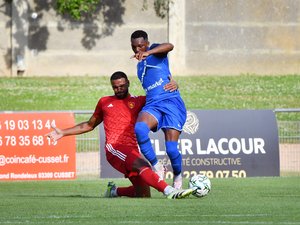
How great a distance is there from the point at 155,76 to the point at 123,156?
1157mm

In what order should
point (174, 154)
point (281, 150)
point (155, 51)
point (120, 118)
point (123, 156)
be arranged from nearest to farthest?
point (155, 51)
point (123, 156)
point (120, 118)
point (174, 154)
point (281, 150)

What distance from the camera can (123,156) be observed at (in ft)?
46.2

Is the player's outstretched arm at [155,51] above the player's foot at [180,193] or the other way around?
above

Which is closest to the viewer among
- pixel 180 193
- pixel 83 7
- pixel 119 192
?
pixel 180 193

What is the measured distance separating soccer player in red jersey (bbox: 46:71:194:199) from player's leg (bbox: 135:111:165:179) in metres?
0.14

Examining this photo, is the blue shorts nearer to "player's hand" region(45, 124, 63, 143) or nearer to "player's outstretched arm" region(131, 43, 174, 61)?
"player's outstretched arm" region(131, 43, 174, 61)

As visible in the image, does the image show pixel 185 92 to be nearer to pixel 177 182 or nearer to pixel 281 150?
pixel 281 150

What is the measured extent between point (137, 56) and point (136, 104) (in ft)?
3.97

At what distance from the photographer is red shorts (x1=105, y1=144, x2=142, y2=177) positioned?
45.9ft

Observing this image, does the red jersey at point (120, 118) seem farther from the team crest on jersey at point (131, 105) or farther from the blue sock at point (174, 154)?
the blue sock at point (174, 154)

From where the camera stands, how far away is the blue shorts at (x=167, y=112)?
14188mm

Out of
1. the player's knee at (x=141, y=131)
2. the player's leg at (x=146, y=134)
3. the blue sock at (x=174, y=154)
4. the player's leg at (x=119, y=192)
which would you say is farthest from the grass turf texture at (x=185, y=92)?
the player's knee at (x=141, y=131)

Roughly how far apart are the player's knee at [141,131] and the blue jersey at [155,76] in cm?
64

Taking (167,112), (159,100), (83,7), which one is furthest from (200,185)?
(83,7)
